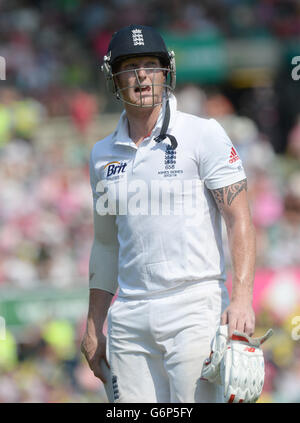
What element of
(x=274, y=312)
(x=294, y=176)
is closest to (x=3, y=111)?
(x=294, y=176)

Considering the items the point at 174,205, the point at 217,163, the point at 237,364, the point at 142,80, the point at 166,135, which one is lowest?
the point at 237,364

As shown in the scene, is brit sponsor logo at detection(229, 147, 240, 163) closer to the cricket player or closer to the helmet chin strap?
the cricket player

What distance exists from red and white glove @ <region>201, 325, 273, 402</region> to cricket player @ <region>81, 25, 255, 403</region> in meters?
0.05

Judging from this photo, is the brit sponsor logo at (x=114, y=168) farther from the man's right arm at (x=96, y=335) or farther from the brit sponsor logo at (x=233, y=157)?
the man's right arm at (x=96, y=335)

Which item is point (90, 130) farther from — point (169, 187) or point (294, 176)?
point (169, 187)

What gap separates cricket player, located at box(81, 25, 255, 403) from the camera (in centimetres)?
337

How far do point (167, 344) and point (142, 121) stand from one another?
104cm

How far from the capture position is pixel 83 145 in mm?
10367

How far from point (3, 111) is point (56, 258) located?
2.97 m

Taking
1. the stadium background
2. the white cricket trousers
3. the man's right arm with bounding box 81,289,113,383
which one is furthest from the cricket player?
the stadium background

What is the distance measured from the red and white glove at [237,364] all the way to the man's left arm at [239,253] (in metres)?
0.05

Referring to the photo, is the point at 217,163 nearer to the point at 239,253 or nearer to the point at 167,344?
the point at 239,253

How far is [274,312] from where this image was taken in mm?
7066

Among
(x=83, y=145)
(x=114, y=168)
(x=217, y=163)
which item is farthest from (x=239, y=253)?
(x=83, y=145)
